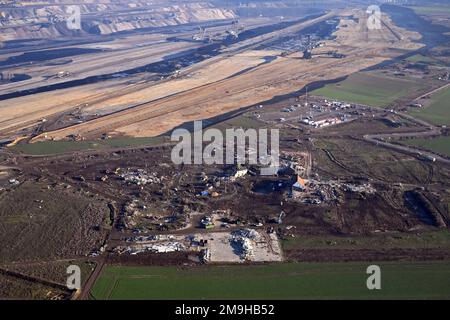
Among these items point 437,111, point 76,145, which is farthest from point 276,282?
point 437,111

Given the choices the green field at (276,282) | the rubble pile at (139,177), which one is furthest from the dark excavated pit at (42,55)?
the green field at (276,282)

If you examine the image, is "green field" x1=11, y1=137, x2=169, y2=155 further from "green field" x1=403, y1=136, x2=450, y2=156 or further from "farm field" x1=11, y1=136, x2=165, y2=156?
"green field" x1=403, y1=136, x2=450, y2=156

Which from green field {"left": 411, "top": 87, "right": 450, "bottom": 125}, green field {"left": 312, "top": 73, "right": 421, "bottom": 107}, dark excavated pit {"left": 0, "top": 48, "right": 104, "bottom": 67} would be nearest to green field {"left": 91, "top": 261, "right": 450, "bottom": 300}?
green field {"left": 411, "top": 87, "right": 450, "bottom": 125}

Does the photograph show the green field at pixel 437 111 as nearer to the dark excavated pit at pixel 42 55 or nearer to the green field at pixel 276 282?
the green field at pixel 276 282

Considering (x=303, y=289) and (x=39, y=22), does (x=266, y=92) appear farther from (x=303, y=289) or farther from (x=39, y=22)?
(x=39, y=22)

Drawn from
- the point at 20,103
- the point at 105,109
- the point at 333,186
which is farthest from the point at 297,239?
the point at 20,103

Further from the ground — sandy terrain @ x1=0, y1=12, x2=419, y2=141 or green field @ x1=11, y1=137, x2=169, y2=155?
sandy terrain @ x1=0, y1=12, x2=419, y2=141
